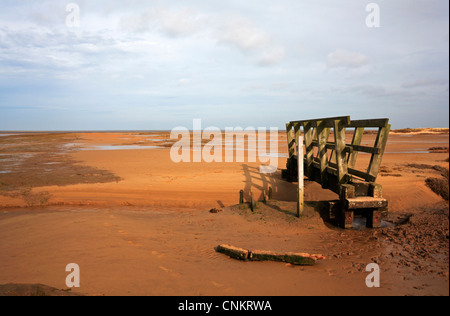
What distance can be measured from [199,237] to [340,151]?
437cm

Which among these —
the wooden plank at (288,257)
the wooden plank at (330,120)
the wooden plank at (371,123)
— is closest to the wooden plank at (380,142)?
the wooden plank at (371,123)

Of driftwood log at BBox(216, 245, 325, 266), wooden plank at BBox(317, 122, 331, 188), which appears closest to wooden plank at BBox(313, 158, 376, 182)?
wooden plank at BBox(317, 122, 331, 188)

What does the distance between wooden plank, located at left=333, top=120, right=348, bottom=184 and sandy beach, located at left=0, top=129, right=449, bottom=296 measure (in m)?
1.13

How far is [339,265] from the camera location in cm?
520

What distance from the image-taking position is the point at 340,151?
763 centimetres

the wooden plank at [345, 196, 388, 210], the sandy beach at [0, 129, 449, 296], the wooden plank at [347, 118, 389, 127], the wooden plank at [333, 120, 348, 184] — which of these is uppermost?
the wooden plank at [347, 118, 389, 127]

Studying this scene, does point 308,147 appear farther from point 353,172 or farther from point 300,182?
point 300,182

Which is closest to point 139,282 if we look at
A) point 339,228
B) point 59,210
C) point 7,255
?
point 7,255

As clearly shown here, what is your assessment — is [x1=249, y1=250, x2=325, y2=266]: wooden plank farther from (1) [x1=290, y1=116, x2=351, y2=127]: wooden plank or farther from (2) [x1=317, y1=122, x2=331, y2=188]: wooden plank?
(2) [x1=317, y1=122, x2=331, y2=188]: wooden plank

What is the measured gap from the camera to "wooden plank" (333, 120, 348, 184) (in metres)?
7.59

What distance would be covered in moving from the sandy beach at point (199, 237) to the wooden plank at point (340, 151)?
1128 millimetres
